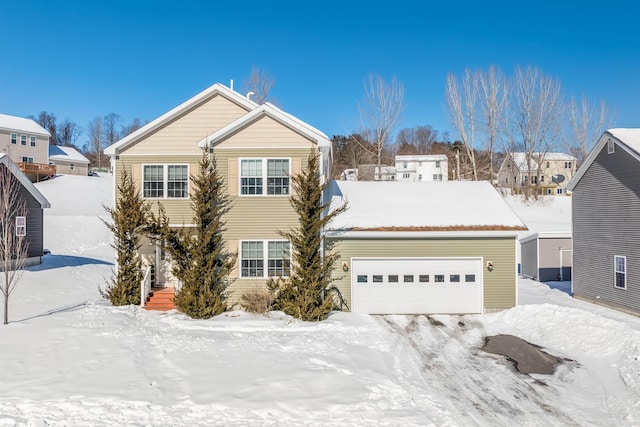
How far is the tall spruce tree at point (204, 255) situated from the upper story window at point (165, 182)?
728 millimetres

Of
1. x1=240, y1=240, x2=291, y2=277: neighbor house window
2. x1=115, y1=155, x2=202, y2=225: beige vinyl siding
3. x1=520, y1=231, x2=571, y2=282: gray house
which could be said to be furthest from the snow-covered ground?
x1=520, y1=231, x2=571, y2=282: gray house

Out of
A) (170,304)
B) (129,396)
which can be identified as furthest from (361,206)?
(129,396)

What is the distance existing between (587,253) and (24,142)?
52030mm

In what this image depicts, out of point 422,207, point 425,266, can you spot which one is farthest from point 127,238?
point 422,207

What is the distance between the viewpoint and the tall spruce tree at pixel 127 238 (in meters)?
14.3

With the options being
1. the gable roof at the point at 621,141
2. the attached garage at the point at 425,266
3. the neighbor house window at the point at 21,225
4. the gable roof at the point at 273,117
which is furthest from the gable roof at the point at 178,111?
the gable roof at the point at 621,141

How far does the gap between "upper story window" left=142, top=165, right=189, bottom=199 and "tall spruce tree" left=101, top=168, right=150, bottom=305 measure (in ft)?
→ 1.61

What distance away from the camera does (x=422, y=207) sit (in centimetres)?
1620

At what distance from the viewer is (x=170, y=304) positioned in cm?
1469

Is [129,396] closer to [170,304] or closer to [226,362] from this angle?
[226,362]

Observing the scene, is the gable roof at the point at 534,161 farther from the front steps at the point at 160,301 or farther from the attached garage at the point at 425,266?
the front steps at the point at 160,301

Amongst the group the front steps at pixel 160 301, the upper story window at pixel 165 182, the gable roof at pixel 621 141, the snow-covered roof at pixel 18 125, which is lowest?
the front steps at pixel 160 301

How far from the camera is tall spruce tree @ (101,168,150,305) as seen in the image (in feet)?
46.9

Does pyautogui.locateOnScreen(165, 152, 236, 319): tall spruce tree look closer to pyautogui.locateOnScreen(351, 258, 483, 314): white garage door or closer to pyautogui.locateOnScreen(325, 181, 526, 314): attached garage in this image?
pyautogui.locateOnScreen(325, 181, 526, 314): attached garage
